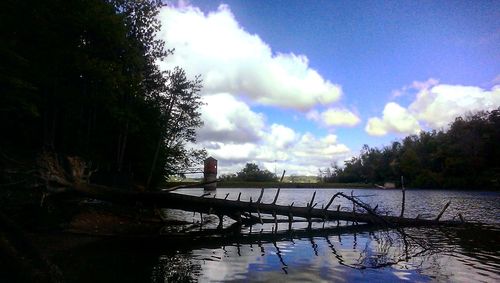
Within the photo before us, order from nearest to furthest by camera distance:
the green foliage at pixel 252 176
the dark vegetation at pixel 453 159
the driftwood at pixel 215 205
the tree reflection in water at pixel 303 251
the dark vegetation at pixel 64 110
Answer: the tree reflection in water at pixel 303 251 < the dark vegetation at pixel 64 110 < the driftwood at pixel 215 205 < the dark vegetation at pixel 453 159 < the green foliage at pixel 252 176

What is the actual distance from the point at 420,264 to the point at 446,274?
4.93 feet

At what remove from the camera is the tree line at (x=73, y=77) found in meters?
21.5

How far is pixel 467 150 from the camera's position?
122 metres

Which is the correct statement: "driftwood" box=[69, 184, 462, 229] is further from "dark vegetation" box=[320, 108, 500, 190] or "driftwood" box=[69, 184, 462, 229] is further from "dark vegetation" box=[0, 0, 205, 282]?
"dark vegetation" box=[320, 108, 500, 190]

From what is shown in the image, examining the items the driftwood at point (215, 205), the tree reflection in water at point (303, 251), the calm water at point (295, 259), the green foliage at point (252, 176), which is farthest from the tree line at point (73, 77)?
the green foliage at point (252, 176)

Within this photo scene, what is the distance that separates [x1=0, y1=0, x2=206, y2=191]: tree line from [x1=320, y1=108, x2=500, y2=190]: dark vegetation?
11137 cm

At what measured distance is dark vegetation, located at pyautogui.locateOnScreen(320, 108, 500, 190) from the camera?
116625 millimetres

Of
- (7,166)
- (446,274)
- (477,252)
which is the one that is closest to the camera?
(446,274)

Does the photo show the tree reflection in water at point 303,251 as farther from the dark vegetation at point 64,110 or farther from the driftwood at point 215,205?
the dark vegetation at point 64,110

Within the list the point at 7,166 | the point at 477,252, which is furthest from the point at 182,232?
the point at 477,252

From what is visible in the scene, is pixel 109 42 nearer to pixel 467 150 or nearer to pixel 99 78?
pixel 99 78

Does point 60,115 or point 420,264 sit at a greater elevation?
point 60,115

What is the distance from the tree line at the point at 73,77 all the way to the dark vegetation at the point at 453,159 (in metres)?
111

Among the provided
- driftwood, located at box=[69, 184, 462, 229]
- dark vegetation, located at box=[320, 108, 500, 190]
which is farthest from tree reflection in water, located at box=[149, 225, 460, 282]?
dark vegetation, located at box=[320, 108, 500, 190]
